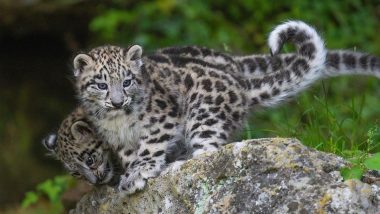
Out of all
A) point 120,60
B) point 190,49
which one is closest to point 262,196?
point 120,60

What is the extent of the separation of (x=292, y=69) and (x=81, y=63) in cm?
164

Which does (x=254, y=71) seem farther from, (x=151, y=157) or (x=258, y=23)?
(x=258, y=23)

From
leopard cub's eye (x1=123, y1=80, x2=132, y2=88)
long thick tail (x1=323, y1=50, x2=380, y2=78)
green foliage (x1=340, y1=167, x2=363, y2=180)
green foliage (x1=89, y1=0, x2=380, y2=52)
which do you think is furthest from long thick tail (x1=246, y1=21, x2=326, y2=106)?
green foliage (x1=89, y1=0, x2=380, y2=52)

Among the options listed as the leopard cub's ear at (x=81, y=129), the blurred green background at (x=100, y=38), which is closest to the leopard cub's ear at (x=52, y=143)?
the leopard cub's ear at (x=81, y=129)

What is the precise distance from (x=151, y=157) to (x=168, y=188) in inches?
20.7

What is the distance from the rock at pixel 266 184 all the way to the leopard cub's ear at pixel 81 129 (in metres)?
1.07

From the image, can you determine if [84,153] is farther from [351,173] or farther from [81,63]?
[351,173]

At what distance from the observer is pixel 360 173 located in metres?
5.42

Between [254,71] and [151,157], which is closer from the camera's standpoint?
[151,157]

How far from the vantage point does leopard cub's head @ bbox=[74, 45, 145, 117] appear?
6.72 m

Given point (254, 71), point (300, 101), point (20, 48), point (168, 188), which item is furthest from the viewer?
point (20, 48)

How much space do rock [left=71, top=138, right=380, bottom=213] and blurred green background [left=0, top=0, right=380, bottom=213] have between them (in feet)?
12.9

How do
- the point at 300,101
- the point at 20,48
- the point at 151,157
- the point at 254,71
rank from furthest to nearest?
the point at 20,48 → the point at 300,101 → the point at 254,71 → the point at 151,157

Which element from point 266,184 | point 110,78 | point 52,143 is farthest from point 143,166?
point 266,184
